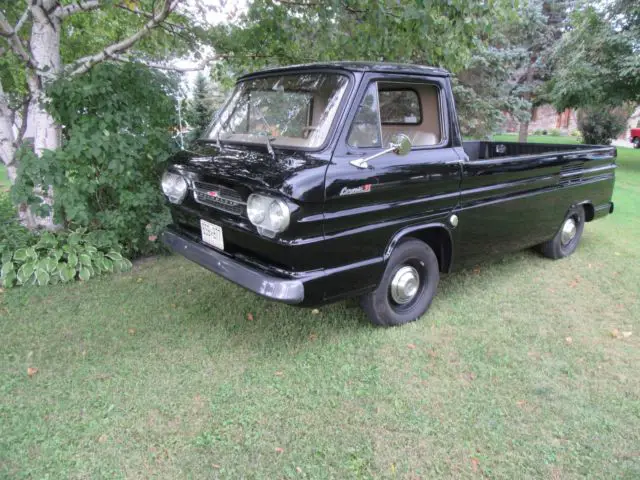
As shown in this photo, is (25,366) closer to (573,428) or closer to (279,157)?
(279,157)

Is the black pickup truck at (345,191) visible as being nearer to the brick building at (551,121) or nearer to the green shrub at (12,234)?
the green shrub at (12,234)

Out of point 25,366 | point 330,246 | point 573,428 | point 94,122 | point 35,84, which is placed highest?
point 35,84

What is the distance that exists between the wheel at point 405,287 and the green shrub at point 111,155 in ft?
8.92

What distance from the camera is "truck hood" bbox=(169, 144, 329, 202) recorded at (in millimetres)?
2793

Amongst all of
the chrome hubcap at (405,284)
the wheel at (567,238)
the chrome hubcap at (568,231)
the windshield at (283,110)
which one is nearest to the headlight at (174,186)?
the windshield at (283,110)

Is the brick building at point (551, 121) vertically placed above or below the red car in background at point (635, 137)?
above

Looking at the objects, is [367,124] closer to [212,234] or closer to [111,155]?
[212,234]

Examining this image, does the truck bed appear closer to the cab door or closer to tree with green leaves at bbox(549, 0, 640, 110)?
the cab door

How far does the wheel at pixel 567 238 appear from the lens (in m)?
5.46

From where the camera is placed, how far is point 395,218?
3.39 m

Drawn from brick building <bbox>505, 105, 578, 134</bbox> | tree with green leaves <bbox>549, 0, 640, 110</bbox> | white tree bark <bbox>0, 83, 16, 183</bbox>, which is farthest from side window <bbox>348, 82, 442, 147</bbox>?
brick building <bbox>505, 105, 578, 134</bbox>

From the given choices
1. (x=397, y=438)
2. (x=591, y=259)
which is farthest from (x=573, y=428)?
(x=591, y=259)

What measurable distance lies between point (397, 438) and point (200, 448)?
3.65 ft

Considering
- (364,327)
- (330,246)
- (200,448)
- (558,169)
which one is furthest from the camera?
(558,169)
